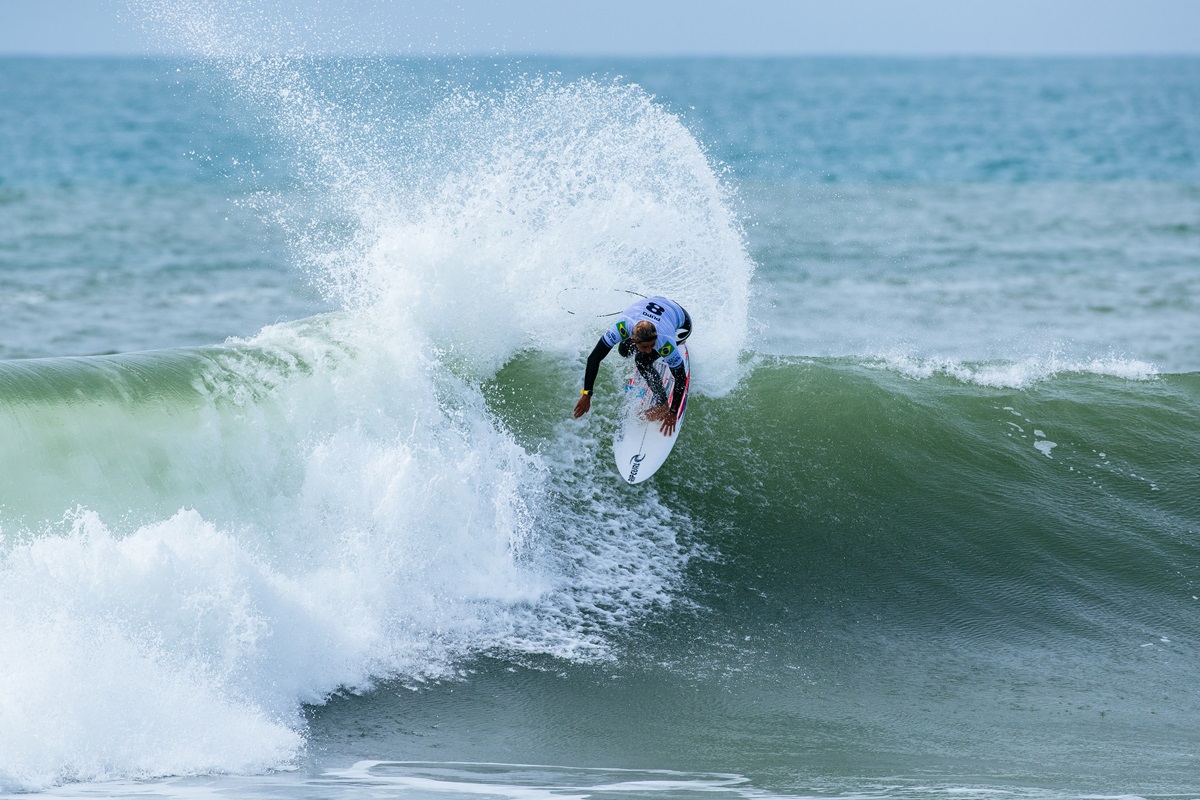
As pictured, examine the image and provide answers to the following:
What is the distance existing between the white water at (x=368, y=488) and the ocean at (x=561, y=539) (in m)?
0.03

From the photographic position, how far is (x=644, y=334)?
26.1ft

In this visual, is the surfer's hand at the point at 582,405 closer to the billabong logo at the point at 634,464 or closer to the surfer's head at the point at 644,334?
the surfer's head at the point at 644,334

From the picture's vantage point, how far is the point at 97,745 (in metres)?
5.63

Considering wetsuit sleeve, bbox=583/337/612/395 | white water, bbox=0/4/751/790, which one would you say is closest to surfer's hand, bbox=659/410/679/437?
white water, bbox=0/4/751/790

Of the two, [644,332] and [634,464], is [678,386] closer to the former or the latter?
[634,464]

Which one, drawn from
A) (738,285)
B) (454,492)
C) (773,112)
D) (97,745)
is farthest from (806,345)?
(773,112)

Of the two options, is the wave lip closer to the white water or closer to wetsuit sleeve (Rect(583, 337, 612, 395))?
the white water

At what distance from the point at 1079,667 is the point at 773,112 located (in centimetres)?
5505

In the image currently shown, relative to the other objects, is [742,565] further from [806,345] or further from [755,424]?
[806,345]

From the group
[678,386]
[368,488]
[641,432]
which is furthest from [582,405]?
[368,488]

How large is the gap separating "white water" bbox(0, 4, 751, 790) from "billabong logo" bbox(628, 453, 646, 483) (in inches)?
5.6

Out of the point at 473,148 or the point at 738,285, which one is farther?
the point at 473,148

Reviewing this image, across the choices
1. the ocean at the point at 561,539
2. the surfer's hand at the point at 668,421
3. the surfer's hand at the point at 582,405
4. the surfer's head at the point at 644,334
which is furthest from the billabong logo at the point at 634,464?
the surfer's head at the point at 644,334

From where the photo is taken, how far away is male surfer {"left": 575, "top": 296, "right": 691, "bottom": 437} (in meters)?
8.04
